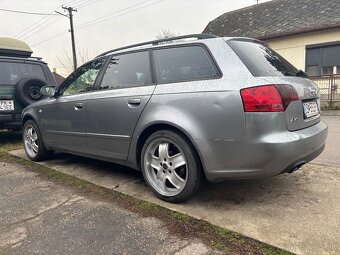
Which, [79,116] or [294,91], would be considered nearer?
[294,91]

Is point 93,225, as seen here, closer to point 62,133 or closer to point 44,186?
point 44,186

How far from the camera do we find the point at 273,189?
11.4 ft

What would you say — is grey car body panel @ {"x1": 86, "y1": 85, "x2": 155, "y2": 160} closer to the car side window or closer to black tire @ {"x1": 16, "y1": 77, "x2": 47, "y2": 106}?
the car side window

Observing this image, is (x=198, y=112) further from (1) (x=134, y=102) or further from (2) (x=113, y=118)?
(2) (x=113, y=118)

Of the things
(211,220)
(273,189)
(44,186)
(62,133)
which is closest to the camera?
(211,220)

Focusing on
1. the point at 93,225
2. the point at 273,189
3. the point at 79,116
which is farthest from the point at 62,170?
the point at 273,189

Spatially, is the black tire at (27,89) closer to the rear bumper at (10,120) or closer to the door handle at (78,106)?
the rear bumper at (10,120)

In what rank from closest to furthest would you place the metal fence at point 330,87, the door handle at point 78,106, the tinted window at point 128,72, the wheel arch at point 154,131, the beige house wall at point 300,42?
the wheel arch at point 154,131 → the tinted window at point 128,72 → the door handle at point 78,106 → the metal fence at point 330,87 → the beige house wall at point 300,42

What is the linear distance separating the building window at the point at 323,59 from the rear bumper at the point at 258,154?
13549 mm

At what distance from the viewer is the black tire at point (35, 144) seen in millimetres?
5051

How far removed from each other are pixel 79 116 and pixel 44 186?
986 millimetres

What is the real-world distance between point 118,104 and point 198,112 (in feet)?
3.64

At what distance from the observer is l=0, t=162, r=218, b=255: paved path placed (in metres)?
2.42

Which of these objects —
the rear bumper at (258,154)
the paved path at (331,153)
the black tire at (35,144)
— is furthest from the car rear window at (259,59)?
the black tire at (35,144)
